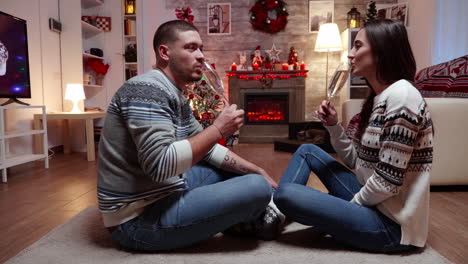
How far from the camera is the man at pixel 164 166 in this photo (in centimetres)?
101

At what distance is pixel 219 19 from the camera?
519cm

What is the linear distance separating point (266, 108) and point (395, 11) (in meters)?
2.28

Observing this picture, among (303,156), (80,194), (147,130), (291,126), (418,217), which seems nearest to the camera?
(147,130)

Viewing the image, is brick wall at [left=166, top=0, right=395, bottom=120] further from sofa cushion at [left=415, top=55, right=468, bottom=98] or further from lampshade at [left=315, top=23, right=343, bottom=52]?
sofa cushion at [left=415, top=55, right=468, bottom=98]

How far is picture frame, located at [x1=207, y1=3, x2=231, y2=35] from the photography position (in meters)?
5.17

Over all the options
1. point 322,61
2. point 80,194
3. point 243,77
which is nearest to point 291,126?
point 243,77

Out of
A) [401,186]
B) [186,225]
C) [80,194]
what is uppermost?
[401,186]

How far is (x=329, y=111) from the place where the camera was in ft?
4.36

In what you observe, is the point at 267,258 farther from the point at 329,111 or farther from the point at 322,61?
the point at 322,61

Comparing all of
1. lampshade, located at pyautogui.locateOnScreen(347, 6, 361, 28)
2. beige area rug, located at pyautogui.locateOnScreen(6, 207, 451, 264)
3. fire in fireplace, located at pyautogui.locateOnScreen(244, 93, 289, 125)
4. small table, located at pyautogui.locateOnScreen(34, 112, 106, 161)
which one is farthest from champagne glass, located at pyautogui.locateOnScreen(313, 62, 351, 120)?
lampshade, located at pyautogui.locateOnScreen(347, 6, 361, 28)

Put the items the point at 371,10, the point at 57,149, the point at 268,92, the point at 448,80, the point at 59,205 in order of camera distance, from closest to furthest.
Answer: the point at 59,205 → the point at 448,80 → the point at 57,149 → the point at 371,10 → the point at 268,92

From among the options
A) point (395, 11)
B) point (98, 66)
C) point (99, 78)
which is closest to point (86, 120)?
point (98, 66)

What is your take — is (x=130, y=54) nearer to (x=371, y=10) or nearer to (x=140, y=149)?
(x=371, y=10)

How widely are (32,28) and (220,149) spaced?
2.91m
